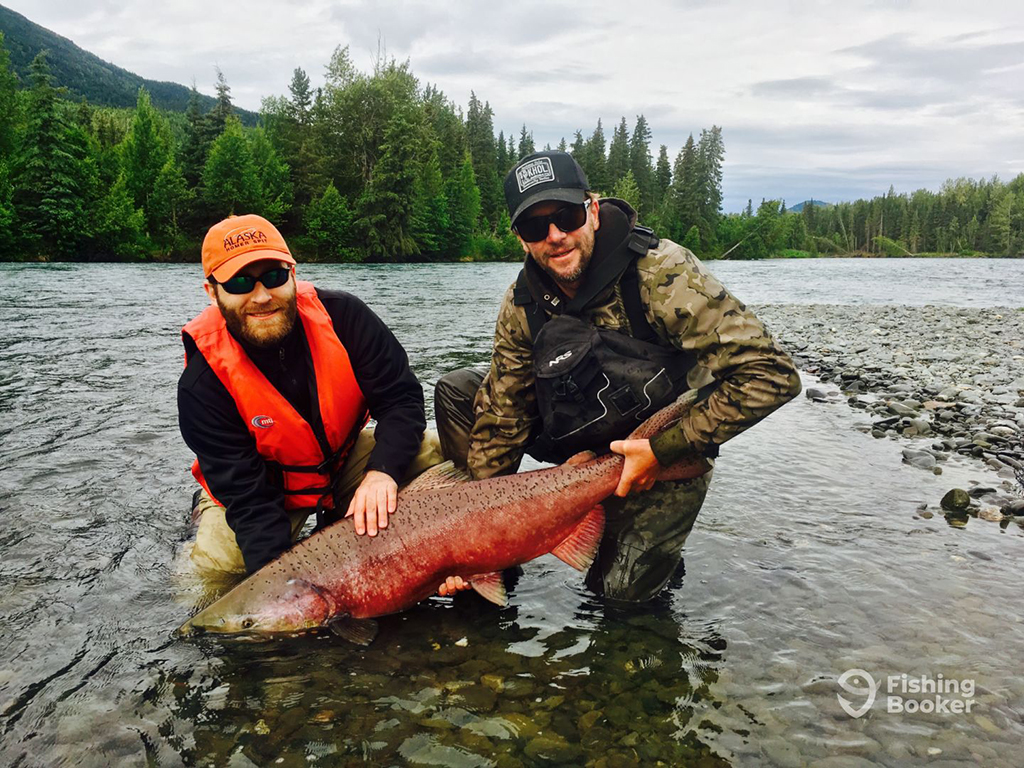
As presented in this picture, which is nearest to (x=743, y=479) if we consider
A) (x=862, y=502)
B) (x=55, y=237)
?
(x=862, y=502)

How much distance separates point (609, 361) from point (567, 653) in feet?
5.15

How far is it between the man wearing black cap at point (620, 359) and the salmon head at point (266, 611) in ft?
3.90

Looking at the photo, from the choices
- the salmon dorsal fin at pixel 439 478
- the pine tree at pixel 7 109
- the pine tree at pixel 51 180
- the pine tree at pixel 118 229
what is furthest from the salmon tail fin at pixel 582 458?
the pine tree at pixel 7 109

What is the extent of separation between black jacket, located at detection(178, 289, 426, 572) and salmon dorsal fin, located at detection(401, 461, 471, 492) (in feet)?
0.50

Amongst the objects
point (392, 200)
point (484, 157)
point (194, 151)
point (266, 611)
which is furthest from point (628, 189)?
point (266, 611)

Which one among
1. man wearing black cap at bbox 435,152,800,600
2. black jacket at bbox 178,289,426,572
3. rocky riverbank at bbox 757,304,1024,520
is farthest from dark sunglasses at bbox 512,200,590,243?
rocky riverbank at bbox 757,304,1024,520

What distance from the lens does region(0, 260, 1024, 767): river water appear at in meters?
2.82

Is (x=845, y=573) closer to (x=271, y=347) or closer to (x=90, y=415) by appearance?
(x=271, y=347)

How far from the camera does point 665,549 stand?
396 centimetres

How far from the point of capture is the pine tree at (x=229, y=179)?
5184 cm

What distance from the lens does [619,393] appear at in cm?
388

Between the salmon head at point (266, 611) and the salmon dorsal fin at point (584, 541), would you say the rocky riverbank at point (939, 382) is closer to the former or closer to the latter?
the salmon dorsal fin at point (584, 541)

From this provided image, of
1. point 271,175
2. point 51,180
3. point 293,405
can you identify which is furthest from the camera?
point 271,175

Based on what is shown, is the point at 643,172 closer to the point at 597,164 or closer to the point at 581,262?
the point at 597,164
